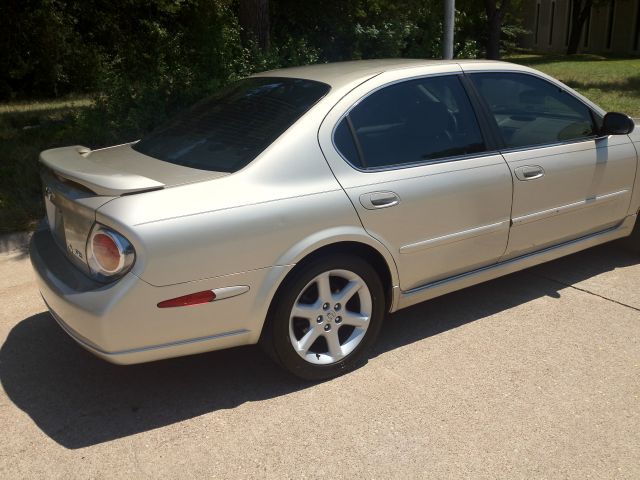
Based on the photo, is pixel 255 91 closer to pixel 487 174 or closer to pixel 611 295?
pixel 487 174

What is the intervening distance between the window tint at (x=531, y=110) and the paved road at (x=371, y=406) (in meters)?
1.11

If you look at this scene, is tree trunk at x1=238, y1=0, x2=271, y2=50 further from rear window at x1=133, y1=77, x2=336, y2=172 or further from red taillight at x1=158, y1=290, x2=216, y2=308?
red taillight at x1=158, y1=290, x2=216, y2=308

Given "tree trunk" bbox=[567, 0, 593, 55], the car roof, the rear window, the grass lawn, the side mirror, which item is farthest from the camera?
"tree trunk" bbox=[567, 0, 593, 55]

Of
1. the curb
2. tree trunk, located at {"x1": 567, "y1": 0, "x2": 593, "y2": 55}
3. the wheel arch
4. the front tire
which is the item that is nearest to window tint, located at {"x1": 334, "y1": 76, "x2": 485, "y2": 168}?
the wheel arch

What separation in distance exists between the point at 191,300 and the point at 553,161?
2.50 m

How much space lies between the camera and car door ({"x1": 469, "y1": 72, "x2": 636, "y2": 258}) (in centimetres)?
420

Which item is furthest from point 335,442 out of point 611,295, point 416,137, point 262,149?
point 611,295

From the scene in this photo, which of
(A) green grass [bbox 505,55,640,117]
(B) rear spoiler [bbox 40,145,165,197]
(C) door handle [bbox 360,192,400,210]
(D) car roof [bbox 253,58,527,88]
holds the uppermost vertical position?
(D) car roof [bbox 253,58,527,88]

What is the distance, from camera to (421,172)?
3725 mm

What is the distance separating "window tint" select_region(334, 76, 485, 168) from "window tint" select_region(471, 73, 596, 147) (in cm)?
23

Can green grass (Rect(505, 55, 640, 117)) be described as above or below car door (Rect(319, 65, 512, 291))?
below

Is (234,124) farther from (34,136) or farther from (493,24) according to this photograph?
(493,24)

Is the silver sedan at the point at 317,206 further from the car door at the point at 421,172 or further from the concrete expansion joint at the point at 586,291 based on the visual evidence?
the concrete expansion joint at the point at 586,291

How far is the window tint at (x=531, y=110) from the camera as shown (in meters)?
4.26
